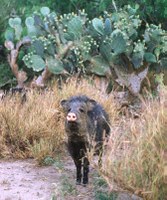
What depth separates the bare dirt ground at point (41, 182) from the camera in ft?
20.4

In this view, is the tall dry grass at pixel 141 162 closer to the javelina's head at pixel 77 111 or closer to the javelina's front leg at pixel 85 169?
the javelina's head at pixel 77 111

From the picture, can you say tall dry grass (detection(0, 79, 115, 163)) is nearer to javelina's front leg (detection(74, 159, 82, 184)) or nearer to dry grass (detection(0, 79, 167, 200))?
dry grass (detection(0, 79, 167, 200))

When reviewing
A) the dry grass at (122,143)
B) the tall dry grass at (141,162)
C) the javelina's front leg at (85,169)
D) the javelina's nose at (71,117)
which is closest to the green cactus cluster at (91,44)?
the dry grass at (122,143)

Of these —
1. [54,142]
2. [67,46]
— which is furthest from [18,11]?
[54,142]

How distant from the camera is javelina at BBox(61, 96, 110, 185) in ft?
20.3

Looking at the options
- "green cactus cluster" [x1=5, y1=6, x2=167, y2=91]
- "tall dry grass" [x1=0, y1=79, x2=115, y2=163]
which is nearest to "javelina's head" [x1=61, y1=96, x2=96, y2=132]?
"tall dry grass" [x1=0, y1=79, x2=115, y2=163]

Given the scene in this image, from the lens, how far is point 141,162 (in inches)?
205

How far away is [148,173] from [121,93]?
602cm

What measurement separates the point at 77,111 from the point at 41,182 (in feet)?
3.58

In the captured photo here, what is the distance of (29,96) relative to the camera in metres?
9.02

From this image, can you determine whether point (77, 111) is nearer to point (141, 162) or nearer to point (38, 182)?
point (38, 182)

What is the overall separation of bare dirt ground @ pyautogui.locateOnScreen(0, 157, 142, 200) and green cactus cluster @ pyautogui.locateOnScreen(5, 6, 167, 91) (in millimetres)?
3934

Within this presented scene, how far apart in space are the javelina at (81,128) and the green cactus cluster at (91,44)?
15.4 ft

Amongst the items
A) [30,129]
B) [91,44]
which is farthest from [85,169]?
[91,44]
